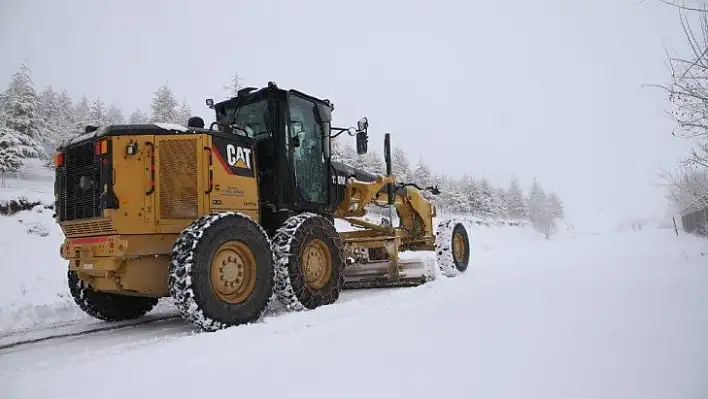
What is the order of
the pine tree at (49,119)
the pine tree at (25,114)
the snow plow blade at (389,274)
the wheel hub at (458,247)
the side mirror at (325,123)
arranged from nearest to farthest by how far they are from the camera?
the side mirror at (325,123) < the snow plow blade at (389,274) < the wheel hub at (458,247) < the pine tree at (25,114) < the pine tree at (49,119)

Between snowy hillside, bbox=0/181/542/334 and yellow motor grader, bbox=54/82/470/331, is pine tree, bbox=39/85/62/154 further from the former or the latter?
yellow motor grader, bbox=54/82/470/331

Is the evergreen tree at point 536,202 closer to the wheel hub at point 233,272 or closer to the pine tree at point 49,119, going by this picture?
the pine tree at point 49,119

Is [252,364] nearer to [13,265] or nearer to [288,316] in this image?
[288,316]

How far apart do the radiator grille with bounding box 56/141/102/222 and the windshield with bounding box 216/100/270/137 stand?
211cm

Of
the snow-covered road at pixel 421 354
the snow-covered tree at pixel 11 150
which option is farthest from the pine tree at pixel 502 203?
the snow-covered road at pixel 421 354

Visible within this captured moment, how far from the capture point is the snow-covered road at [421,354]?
2.46 metres

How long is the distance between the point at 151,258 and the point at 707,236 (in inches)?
705

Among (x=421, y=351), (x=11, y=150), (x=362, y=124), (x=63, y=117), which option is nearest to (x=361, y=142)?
(x=362, y=124)

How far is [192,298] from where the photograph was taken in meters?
4.57

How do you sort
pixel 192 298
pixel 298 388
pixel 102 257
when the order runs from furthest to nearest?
pixel 102 257 → pixel 192 298 → pixel 298 388

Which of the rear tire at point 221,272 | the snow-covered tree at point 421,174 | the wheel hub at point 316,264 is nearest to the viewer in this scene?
the rear tire at point 221,272

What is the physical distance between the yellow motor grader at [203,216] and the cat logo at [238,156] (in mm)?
22

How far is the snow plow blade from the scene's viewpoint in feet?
27.8

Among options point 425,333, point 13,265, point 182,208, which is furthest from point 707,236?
point 13,265
